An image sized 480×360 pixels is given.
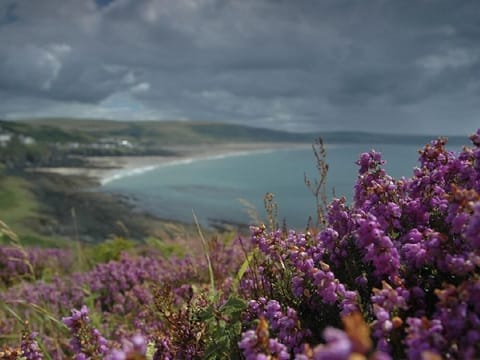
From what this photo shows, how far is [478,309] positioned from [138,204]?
64150 mm

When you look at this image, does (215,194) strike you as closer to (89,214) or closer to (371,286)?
(89,214)

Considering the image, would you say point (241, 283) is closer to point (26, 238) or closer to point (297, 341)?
point (297, 341)

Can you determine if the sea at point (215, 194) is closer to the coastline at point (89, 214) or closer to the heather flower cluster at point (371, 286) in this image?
the coastline at point (89, 214)

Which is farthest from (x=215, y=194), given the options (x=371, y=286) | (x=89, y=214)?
(x=371, y=286)

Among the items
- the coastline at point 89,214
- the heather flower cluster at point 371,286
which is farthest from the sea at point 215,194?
the heather flower cluster at point 371,286

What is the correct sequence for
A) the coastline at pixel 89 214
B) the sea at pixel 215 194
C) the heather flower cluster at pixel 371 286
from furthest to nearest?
the sea at pixel 215 194 → the coastline at pixel 89 214 → the heather flower cluster at pixel 371 286

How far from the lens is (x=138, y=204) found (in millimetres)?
64250

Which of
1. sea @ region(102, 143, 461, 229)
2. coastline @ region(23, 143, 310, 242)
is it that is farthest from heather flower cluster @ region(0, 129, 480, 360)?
sea @ region(102, 143, 461, 229)

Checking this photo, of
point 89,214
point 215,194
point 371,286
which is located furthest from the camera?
point 215,194

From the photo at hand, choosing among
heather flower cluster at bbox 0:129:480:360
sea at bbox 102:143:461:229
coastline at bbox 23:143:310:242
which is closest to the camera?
heather flower cluster at bbox 0:129:480:360

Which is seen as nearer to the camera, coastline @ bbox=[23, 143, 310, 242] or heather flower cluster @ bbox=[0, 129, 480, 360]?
heather flower cluster @ bbox=[0, 129, 480, 360]

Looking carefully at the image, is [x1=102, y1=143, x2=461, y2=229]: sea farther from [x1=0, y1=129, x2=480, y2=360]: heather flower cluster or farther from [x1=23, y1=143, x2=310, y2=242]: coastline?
[x1=0, y1=129, x2=480, y2=360]: heather flower cluster

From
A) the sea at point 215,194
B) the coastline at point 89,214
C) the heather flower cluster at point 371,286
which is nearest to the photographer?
the heather flower cluster at point 371,286

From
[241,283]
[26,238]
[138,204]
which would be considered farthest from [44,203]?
[241,283]
